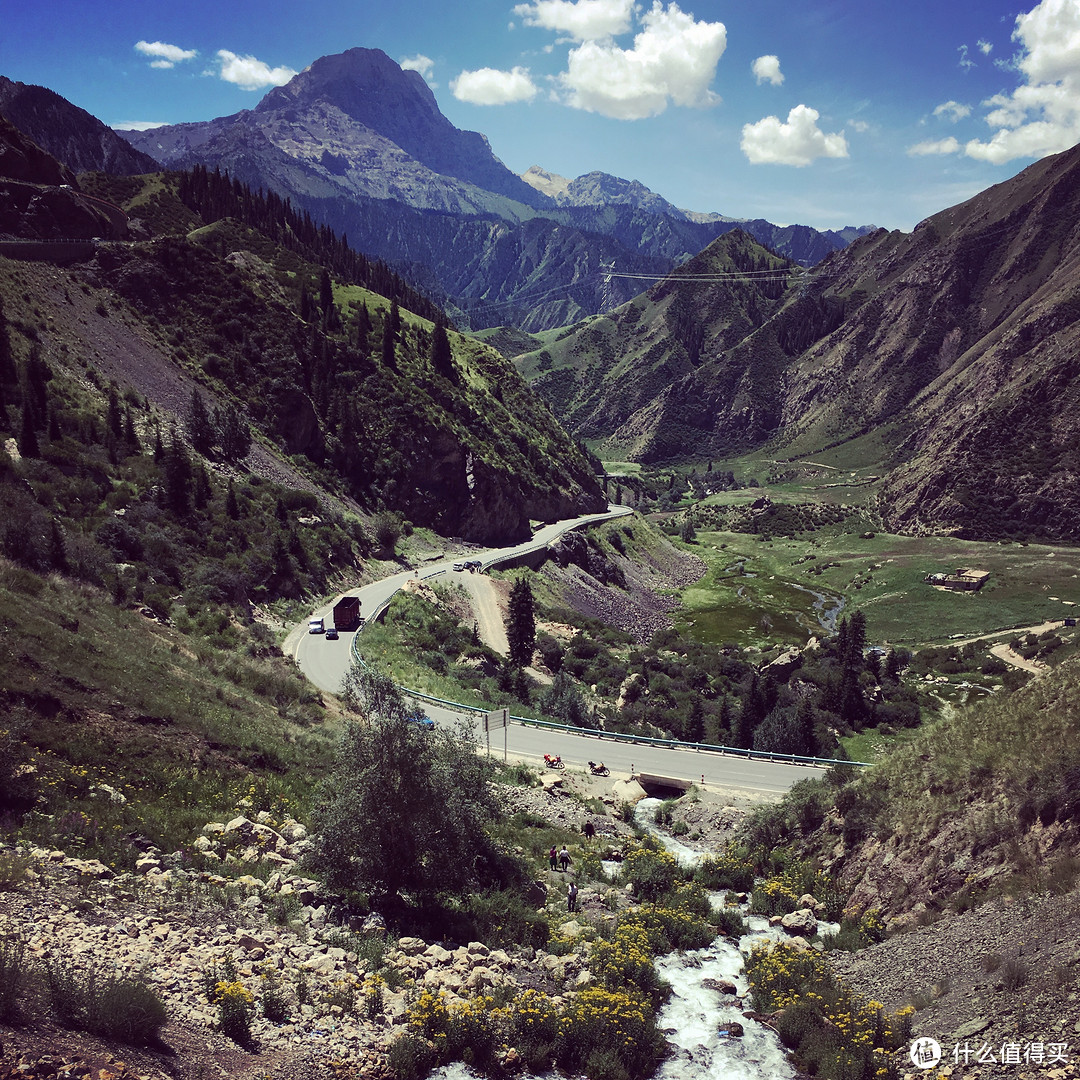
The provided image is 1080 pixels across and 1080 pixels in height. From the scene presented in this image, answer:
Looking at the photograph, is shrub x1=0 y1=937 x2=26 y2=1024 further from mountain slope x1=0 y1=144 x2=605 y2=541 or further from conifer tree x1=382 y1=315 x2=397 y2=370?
conifer tree x1=382 y1=315 x2=397 y2=370

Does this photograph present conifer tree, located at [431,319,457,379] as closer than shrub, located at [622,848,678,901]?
No

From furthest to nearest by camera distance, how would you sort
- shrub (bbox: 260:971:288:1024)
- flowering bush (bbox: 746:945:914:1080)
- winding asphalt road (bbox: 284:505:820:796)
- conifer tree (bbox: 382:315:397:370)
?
conifer tree (bbox: 382:315:397:370)
winding asphalt road (bbox: 284:505:820:796)
flowering bush (bbox: 746:945:914:1080)
shrub (bbox: 260:971:288:1024)

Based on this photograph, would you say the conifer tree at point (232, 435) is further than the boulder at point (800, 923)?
Yes

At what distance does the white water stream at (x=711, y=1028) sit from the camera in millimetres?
12507

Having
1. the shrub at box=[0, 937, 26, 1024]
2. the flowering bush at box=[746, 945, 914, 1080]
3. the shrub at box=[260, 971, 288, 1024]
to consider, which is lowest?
the flowering bush at box=[746, 945, 914, 1080]

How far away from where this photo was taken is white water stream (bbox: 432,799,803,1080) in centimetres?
1251

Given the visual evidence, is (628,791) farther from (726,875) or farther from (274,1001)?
(274,1001)

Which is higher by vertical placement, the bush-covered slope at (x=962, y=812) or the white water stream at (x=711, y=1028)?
the bush-covered slope at (x=962, y=812)

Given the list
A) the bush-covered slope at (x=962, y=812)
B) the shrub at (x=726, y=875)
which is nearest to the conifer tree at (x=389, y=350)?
the bush-covered slope at (x=962, y=812)

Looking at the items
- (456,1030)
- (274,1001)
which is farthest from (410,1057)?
(274,1001)

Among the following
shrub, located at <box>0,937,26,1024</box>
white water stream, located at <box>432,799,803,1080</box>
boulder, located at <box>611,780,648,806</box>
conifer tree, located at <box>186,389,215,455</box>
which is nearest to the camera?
shrub, located at <box>0,937,26,1024</box>

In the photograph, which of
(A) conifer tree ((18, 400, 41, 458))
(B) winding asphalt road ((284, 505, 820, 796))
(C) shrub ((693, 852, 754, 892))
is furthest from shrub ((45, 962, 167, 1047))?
(A) conifer tree ((18, 400, 41, 458))

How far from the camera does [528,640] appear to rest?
55.7 meters

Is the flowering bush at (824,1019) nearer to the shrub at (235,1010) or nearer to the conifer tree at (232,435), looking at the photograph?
the shrub at (235,1010)
